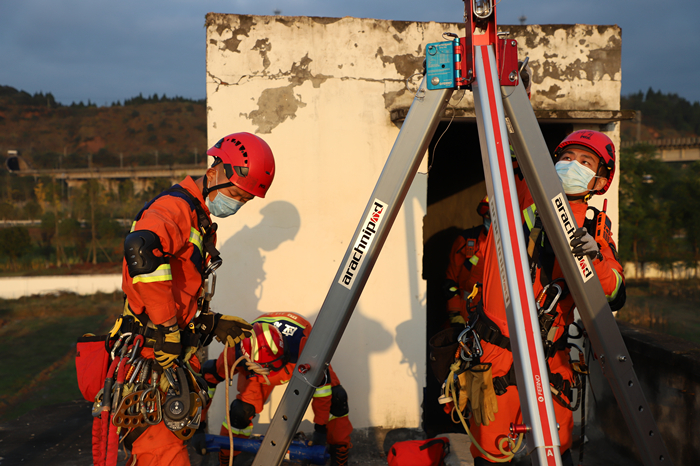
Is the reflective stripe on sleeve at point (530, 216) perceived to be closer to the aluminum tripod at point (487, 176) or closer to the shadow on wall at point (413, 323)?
the aluminum tripod at point (487, 176)

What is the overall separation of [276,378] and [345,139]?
245 cm

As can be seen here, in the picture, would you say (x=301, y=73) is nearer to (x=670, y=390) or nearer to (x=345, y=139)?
(x=345, y=139)

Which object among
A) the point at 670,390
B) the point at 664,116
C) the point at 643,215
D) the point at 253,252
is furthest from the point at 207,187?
the point at 664,116

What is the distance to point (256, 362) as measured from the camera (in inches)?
147

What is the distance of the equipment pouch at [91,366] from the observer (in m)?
2.77

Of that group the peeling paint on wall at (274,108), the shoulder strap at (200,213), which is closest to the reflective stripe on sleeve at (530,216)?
the shoulder strap at (200,213)

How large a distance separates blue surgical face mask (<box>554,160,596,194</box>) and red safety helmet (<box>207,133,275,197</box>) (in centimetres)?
182

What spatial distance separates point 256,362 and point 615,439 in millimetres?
3600

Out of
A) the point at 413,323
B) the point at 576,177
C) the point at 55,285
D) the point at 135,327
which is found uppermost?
the point at 576,177

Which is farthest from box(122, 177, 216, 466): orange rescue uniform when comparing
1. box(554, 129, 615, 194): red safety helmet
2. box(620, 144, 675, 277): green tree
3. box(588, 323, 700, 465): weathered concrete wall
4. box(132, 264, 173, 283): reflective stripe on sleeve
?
box(620, 144, 675, 277): green tree

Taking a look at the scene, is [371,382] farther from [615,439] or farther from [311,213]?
[615,439]

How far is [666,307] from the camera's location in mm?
15844

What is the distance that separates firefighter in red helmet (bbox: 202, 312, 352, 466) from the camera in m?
3.71

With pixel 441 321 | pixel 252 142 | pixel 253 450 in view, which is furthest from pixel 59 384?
pixel 252 142
